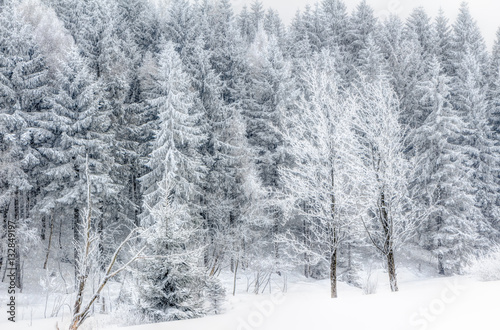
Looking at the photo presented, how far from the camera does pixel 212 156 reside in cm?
2461

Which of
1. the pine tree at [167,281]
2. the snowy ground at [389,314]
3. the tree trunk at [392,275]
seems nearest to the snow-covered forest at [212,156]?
the pine tree at [167,281]

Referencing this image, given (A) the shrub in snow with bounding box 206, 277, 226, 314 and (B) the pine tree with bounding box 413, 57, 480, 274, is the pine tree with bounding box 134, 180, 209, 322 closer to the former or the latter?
Result: (A) the shrub in snow with bounding box 206, 277, 226, 314

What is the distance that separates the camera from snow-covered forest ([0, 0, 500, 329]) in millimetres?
12156

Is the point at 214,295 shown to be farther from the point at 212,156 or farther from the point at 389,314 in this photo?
the point at 212,156

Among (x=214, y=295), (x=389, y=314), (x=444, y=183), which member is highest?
(x=444, y=183)

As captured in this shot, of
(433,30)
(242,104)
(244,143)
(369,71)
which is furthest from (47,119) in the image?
(433,30)

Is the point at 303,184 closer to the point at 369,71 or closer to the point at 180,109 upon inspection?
the point at 180,109

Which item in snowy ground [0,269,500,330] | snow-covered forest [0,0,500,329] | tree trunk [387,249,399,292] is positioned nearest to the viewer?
snowy ground [0,269,500,330]

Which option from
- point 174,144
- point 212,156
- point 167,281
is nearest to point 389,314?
point 167,281

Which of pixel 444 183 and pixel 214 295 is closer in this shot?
pixel 214 295

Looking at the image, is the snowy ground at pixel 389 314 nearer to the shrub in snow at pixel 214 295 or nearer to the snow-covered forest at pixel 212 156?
the snow-covered forest at pixel 212 156

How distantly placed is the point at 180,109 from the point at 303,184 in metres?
12.1

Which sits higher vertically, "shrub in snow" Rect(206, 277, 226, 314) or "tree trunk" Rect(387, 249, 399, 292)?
"tree trunk" Rect(387, 249, 399, 292)

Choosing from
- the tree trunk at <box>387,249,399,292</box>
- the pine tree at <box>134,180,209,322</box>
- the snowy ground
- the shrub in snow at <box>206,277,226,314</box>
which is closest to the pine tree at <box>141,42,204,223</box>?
the shrub in snow at <box>206,277,226,314</box>
